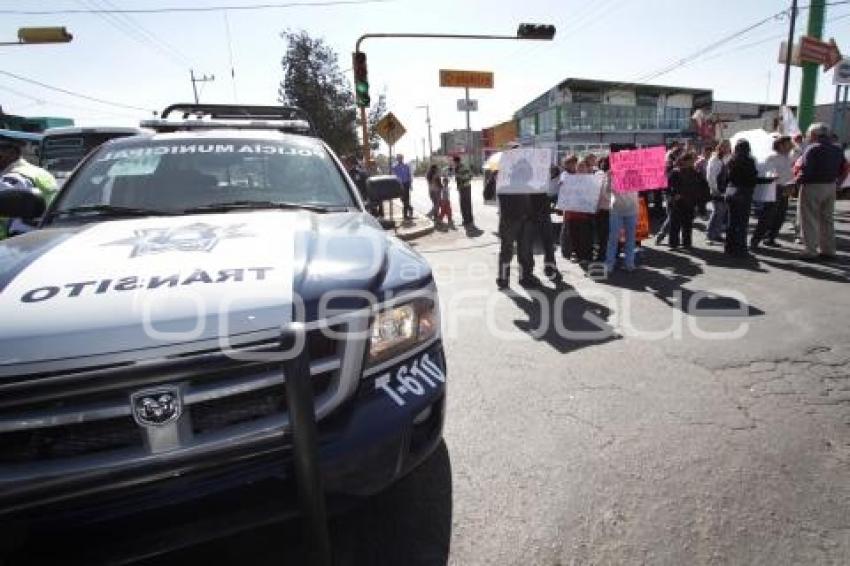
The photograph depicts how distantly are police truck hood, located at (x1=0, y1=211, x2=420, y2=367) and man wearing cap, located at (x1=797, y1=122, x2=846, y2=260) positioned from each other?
24.4ft

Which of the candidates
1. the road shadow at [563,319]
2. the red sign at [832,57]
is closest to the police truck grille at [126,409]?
the road shadow at [563,319]

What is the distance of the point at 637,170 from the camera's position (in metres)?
8.17

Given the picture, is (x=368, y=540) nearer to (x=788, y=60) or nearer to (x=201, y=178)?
(x=201, y=178)

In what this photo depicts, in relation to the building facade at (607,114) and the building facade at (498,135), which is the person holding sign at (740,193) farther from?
the building facade at (498,135)

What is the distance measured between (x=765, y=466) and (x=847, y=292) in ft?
14.7

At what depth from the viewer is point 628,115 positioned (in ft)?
158

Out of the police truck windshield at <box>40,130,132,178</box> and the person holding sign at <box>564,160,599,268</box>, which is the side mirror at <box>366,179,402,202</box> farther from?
the police truck windshield at <box>40,130,132,178</box>

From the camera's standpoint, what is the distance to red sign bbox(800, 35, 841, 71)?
47.8 feet

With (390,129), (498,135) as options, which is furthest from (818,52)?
(498,135)

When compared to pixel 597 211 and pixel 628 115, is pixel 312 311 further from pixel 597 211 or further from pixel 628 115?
pixel 628 115

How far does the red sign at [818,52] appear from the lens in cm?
1458

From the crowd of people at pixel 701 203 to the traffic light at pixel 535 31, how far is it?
693 cm

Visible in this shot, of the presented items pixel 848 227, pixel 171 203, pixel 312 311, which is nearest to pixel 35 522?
pixel 312 311

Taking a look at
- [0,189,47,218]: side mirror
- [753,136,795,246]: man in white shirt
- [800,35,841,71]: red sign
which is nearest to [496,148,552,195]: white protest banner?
[753,136,795,246]: man in white shirt
